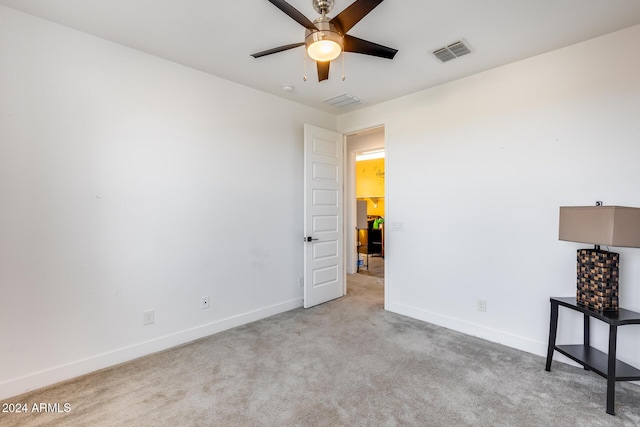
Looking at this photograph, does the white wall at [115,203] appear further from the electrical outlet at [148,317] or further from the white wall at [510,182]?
the white wall at [510,182]

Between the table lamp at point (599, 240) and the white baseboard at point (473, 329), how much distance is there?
711 mm

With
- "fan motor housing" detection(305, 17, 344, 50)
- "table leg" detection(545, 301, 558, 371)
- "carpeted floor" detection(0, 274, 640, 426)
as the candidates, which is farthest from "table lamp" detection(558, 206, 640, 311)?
"fan motor housing" detection(305, 17, 344, 50)

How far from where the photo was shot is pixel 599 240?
6.37ft

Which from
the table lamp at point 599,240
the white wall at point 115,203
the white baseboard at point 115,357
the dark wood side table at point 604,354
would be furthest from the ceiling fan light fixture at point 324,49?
the white baseboard at point 115,357

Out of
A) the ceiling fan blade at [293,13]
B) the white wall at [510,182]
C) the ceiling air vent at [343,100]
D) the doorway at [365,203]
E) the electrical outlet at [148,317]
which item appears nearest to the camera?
the ceiling fan blade at [293,13]

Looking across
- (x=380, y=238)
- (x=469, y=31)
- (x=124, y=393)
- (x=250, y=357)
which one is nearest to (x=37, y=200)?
(x=124, y=393)

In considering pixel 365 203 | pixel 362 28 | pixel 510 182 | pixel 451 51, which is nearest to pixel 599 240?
pixel 510 182

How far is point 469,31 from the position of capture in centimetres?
230

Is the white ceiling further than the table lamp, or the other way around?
the white ceiling

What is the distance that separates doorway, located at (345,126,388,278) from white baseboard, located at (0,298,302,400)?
2.12 m

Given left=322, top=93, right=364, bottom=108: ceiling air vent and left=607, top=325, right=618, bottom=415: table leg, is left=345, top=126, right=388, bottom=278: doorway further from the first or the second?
left=607, top=325, right=618, bottom=415: table leg

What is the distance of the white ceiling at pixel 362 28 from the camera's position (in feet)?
6.61

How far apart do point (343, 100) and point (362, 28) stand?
1504 mm

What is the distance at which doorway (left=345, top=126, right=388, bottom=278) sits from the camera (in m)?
5.59
